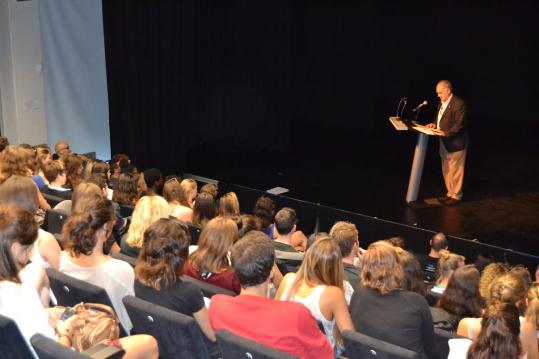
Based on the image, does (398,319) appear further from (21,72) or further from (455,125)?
(21,72)

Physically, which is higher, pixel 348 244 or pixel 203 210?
pixel 348 244

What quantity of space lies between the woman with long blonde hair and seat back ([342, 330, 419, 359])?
37cm

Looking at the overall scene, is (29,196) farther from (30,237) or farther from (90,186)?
(30,237)

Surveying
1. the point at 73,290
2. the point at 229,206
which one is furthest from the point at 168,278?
the point at 229,206

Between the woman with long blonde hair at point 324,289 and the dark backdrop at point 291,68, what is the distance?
22.3ft

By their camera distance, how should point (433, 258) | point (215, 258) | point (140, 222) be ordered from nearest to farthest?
point (215, 258), point (140, 222), point (433, 258)

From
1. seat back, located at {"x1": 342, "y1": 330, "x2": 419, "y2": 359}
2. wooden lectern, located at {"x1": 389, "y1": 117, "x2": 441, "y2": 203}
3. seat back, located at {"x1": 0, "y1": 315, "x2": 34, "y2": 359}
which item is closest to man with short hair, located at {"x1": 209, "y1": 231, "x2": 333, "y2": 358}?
seat back, located at {"x1": 342, "y1": 330, "x2": 419, "y2": 359}

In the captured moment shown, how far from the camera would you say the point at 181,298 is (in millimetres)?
3379

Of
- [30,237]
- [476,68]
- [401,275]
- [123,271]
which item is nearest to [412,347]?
[401,275]

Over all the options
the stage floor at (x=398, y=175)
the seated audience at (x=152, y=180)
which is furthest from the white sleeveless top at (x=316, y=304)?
the stage floor at (x=398, y=175)

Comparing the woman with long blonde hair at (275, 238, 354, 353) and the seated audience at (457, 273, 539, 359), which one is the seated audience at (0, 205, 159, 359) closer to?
the woman with long blonde hair at (275, 238, 354, 353)

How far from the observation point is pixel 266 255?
10.5 ft

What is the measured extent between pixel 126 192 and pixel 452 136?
162 inches

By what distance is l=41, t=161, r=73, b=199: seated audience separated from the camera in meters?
5.96
